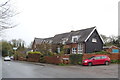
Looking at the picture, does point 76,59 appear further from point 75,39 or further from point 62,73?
point 75,39

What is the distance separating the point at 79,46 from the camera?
136 ft

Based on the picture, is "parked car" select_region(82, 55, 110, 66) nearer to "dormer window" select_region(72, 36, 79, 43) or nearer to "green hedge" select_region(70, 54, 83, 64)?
"green hedge" select_region(70, 54, 83, 64)

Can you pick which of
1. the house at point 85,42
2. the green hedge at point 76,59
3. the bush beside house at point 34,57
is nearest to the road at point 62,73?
the green hedge at point 76,59

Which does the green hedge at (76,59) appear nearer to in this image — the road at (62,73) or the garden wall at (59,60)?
the garden wall at (59,60)


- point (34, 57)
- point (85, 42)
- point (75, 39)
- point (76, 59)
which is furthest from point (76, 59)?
point (75, 39)

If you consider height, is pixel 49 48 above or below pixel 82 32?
below

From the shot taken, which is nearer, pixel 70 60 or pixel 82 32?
pixel 70 60

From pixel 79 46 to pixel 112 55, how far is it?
12.2m

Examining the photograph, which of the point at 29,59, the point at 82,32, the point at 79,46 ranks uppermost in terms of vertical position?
the point at 82,32

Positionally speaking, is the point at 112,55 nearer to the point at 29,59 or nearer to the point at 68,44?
the point at 68,44

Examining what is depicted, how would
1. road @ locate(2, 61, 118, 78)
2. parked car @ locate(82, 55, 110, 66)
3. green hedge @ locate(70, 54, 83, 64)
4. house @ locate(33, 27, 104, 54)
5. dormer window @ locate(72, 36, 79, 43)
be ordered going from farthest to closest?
1. dormer window @ locate(72, 36, 79, 43)
2. house @ locate(33, 27, 104, 54)
3. green hedge @ locate(70, 54, 83, 64)
4. parked car @ locate(82, 55, 110, 66)
5. road @ locate(2, 61, 118, 78)

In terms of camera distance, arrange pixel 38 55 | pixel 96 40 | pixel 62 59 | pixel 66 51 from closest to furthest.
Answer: pixel 62 59 < pixel 38 55 < pixel 96 40 < pixel 66 51

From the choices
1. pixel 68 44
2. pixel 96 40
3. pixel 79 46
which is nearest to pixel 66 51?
pixel 68 44

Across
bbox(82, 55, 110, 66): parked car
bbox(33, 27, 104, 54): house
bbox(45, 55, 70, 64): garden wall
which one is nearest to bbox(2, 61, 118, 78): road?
bbox(82, 55, 110, 66): parked car
